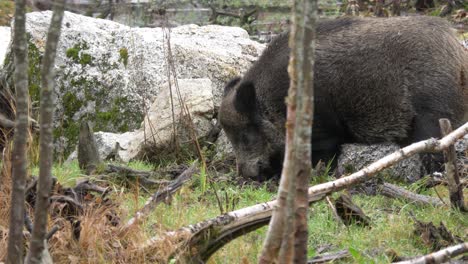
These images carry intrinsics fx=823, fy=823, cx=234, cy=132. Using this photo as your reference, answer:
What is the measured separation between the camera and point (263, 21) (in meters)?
16.0

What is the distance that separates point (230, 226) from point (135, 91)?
5.54 meters

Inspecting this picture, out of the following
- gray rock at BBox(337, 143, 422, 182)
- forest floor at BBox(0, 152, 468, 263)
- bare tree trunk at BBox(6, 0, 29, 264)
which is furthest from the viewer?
gray rock at BBox(337, 143, 422, 182)

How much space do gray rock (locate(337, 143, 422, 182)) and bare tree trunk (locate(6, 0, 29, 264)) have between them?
4.65 m

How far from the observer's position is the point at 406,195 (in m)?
6.28

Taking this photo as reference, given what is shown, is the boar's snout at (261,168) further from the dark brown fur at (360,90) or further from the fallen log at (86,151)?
the fallen log at (86,151)

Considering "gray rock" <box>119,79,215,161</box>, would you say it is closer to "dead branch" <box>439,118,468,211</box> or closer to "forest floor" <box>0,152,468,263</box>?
"forest floor" <box>0,152,468,263</box>

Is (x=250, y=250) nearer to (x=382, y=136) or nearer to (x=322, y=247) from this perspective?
(x=322, y=247)

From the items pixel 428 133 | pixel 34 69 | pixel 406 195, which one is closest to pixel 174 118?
pixel 34 69

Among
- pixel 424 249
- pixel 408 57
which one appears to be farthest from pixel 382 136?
pixel 424 249

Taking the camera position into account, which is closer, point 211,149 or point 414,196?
point 414,196

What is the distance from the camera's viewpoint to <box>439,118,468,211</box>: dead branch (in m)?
5.46

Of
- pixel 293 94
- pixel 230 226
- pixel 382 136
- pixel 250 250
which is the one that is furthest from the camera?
pixel 382 136

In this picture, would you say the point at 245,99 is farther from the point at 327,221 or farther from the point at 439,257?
the point at 439,257

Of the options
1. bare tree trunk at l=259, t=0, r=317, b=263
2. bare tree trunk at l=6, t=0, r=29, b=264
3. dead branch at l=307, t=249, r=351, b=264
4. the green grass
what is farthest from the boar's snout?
bare tree trunk at l=6, t=0, r=29, b=264
